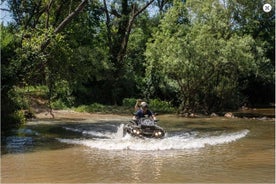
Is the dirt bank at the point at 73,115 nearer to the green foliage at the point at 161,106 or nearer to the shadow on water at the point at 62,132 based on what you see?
the shadow on water at the point at 62,132

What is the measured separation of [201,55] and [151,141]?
50.4ft

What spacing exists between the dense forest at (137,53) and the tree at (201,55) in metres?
0.07

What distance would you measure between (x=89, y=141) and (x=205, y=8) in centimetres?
1909

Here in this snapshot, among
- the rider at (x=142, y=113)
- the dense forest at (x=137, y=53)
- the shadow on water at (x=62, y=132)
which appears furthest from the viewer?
the dense forest at (x=137, y=53)

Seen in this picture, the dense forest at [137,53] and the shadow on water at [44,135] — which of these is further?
the dense forest at [137,53]

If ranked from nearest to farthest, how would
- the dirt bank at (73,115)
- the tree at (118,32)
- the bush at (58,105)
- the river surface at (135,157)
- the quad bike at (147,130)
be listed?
the river surface at (135,157) → the quad bike at (147,130) → the dirt bank at (73,115) → the bush at (58,105) → the tree at (118,32)

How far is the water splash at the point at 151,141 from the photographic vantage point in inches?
611

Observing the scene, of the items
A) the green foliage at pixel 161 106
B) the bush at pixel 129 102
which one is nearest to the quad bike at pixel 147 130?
the green foliage at pixel 161 106

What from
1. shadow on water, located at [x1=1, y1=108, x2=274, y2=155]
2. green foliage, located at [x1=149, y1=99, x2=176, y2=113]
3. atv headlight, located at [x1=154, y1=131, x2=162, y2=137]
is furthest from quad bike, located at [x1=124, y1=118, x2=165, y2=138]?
green foliage, located at [x1=149, y1=99, x2=176, y2=113]

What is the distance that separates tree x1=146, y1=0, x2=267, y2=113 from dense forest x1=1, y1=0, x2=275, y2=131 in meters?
0.07

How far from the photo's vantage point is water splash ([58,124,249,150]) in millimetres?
15523

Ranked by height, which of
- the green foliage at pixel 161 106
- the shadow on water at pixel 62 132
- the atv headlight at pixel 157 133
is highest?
the green foliage at pixel 161 106

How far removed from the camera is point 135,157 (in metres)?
13.5

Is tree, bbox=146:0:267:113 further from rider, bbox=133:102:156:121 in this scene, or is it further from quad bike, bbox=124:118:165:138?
quad bike, bbox=124:118:165:138
